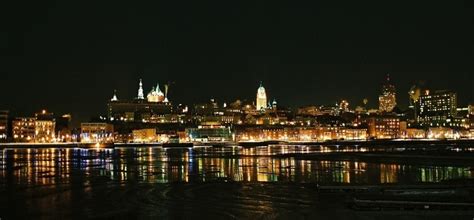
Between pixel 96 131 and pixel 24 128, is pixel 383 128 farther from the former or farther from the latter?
pixel 24 128

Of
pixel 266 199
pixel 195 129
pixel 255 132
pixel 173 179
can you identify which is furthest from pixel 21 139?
pixel 266 199

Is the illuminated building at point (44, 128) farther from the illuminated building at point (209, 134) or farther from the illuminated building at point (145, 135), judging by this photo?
the illuminated building at point (209, 134)

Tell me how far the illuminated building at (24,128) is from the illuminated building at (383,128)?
96285 millimetres

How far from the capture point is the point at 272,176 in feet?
93.0

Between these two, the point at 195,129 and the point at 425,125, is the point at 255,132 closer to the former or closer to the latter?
the point at 195,129

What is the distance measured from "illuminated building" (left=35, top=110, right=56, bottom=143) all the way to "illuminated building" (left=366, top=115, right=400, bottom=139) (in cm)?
9179

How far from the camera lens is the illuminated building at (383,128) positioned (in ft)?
559

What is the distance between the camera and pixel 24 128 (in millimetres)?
140125

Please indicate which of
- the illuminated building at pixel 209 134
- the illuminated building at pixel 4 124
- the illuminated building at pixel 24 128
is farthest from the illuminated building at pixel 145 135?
the illuminated building at pixel 4 124

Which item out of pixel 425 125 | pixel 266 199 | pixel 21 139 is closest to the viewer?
pixel 266 199

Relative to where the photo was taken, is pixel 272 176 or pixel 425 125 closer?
pixel 272 176

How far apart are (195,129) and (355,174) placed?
407 ft

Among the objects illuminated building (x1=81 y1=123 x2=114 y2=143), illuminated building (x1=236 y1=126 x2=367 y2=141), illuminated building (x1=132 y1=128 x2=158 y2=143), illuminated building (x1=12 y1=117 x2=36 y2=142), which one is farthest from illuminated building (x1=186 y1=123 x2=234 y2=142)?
illuminated building (x1=12 y1=117 x2=36 y2=142)

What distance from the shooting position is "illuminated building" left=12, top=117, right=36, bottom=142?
453 feet
